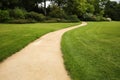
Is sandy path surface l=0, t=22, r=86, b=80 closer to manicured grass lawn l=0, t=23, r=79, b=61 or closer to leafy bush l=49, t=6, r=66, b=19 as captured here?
manicured grass lawn l=0, t=23, r=79, b=61

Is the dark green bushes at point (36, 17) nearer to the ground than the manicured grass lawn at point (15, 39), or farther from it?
nearer to the ground

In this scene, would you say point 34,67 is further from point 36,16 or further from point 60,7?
point 60,7

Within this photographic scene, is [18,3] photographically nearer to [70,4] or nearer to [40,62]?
[70,4]

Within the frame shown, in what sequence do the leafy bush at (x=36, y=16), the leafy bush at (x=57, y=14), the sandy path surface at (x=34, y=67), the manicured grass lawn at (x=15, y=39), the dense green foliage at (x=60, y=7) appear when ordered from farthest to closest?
the dense green foliage at (x=60, y=7) → the leafy bush at (x=57, y=14) → the leafy bush at (x=36, y=16) → the manicured grass lawn at (x=15, y=39) → the sandy path surface at (x=34, y=67)

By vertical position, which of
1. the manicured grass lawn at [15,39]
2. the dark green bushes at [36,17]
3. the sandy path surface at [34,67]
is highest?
the sandy path surface at [34,67]

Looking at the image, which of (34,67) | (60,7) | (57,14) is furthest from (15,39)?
(60,7)

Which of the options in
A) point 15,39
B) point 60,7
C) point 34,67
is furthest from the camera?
point 60,7

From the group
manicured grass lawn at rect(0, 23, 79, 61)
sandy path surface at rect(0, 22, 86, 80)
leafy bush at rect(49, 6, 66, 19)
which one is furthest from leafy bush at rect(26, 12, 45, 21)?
sandy path surface at rect(0, 22, 86, 80)

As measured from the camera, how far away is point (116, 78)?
6.13 m

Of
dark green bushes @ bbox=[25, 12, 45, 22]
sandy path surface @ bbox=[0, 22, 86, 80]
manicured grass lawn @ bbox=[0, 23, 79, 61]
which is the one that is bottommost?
dark green bushes @ bbox=[25, 12, 45, 22]

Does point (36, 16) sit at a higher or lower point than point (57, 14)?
lower

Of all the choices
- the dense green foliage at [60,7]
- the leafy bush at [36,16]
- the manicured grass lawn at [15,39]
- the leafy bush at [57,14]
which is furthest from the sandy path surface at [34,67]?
the leafy bush at [57,14]

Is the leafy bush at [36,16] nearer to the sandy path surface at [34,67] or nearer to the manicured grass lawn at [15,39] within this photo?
the manicured grass lawn at [15,39]

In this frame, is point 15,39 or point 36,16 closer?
point 15,39
